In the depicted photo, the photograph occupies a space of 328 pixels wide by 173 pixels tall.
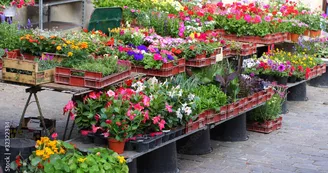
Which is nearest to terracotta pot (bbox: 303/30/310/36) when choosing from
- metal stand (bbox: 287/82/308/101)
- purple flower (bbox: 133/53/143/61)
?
metal stand (bbox: 287/82/308/101)

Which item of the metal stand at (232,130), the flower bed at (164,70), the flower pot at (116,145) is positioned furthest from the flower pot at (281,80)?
the flower pot at (116,145)

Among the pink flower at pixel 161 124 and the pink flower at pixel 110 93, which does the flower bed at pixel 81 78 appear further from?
the pink flower at pixel 161 124

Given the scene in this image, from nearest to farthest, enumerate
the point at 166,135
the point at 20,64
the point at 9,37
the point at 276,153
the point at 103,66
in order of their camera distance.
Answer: the point at 20,64 → the point at 103,66 → the point at 166,135 → the point at 9,37 → the point at 276,153

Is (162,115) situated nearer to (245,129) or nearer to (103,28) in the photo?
(245,129)

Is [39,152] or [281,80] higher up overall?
[281,80]

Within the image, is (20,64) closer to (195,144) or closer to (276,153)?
(195,144)

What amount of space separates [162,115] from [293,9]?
25.0 feet

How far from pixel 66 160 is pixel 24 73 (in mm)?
1079

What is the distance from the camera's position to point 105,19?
37.3 feet

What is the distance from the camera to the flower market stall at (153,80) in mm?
6840

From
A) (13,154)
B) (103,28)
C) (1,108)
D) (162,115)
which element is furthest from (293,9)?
(13,154)

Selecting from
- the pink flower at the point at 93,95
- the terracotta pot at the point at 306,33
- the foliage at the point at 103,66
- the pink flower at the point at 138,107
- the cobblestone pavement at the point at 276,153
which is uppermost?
the terracotta pot at the point at 306,33

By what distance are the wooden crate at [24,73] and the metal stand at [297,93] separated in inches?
250

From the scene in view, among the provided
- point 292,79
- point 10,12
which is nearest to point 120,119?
point 292,79
